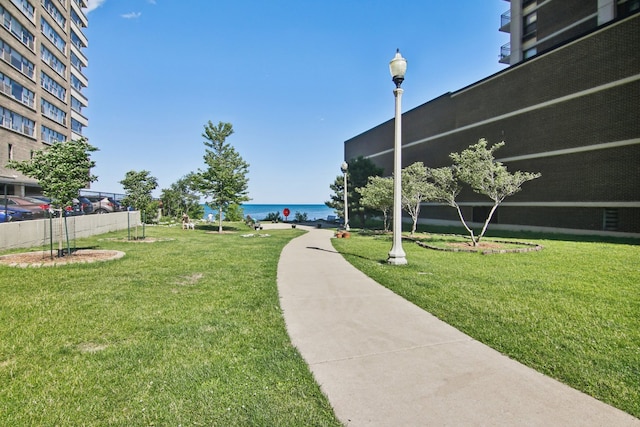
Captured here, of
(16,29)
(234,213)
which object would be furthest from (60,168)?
(234,213)

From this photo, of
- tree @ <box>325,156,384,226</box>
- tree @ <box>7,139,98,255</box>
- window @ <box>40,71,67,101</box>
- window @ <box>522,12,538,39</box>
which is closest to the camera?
tree @ <box>7,139,98,255</box>

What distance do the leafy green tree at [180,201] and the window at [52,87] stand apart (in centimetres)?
1542

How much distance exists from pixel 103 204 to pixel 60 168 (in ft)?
54.6

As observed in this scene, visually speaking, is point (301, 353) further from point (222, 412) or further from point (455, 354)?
point (455, 354)

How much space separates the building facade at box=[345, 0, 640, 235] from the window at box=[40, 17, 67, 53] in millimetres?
42445

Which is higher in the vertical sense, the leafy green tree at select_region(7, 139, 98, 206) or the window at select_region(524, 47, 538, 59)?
the window at select_region(524, 47, 538, 59)

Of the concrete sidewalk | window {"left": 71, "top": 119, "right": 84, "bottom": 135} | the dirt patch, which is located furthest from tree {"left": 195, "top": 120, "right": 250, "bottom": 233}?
window {"left": 71, "top": 119, "right": 84, "bottom": 135}

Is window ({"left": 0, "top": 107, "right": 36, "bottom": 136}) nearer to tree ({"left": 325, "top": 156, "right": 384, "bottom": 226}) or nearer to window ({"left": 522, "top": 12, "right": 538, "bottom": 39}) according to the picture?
tree ({"left": 325, "top": 156, "right": 384, "bottom": 226})

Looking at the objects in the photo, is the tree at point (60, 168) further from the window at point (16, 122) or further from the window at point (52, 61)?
the window at point (52, 61)

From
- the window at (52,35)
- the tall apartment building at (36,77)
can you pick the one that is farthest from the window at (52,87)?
the window at (52,35)

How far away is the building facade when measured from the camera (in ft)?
62.8

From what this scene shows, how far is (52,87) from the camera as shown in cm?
3716

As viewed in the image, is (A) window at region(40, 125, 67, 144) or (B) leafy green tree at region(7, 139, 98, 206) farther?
(A) window at region(40, 125, 67, 144)

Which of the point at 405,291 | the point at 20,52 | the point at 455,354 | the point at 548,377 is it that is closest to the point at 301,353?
the point at 455,354
